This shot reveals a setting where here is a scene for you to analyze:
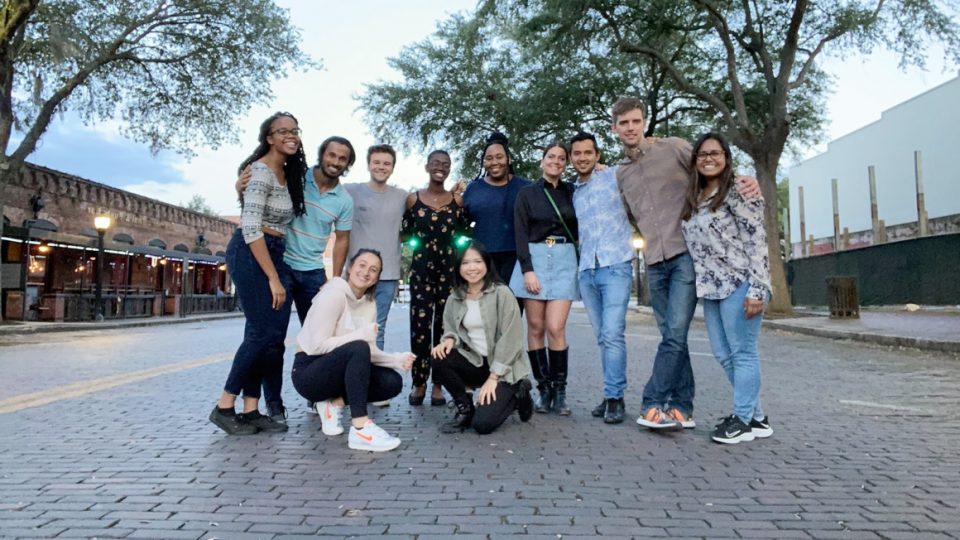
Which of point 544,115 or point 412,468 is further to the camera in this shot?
point 544,115

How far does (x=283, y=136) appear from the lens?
425cm

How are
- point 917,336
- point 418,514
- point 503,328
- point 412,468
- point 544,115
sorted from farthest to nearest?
point 544,115 → point 917,336 → point 503,328 → point 412,468 → point 418,514

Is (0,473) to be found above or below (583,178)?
below

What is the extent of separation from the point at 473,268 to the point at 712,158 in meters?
1.73

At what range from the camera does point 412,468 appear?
3396mm

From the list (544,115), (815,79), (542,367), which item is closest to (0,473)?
(542,367)

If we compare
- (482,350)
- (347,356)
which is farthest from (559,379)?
(347,356)

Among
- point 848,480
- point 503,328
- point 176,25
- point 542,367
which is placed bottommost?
point 848,480

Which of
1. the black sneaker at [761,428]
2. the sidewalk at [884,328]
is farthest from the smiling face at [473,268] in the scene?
the sidewalk at [884,328]

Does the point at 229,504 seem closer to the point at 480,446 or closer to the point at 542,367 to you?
the point at 480,446

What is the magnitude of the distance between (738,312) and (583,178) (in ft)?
5.05

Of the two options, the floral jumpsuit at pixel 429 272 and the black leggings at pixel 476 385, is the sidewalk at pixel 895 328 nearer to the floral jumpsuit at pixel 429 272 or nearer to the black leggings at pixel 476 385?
the floral jumpsuit at pixel 429 272

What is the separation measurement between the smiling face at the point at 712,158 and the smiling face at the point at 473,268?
1.59 meters

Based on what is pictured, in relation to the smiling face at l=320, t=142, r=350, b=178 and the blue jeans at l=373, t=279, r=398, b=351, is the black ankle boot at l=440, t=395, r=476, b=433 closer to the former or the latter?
the blue jeans at l=373, t=279, r=398, b=351
